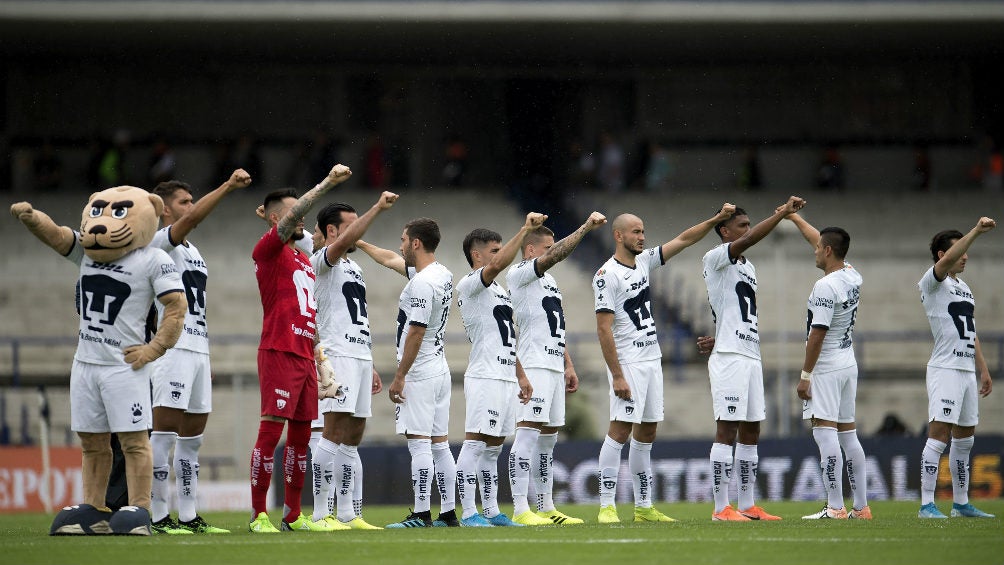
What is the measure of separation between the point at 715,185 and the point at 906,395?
965 centimetres

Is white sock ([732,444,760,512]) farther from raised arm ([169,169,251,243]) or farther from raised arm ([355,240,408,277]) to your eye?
raised arm ([169,169,251,243])

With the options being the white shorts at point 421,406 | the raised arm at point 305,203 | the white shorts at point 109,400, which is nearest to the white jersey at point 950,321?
the white shorts at point 421,406

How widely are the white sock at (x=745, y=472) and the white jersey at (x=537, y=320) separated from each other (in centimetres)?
202

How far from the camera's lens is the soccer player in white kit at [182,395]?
11.8 meters

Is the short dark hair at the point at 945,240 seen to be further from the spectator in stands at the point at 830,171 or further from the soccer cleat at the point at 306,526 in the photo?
the spectator in stands at the point at 830,171

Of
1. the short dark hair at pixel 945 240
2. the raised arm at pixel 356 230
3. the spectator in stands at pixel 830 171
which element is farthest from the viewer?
the spectator in stands at pixel 830 171

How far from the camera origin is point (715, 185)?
34344 mm

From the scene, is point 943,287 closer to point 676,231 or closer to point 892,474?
point 892,474

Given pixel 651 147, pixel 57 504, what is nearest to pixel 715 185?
pixel 651 147

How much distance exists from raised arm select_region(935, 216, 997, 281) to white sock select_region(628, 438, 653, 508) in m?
3.48

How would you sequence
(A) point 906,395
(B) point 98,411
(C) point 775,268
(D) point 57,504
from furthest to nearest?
1. (C) point 775,268
2. (A) point 906,395
3. (D) point 57,504
4. (B) point 98,411

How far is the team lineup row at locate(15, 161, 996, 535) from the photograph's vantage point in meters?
11.6

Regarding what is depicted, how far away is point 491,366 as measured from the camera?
1291 cm

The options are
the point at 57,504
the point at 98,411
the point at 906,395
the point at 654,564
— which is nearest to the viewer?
the point at 654,564
